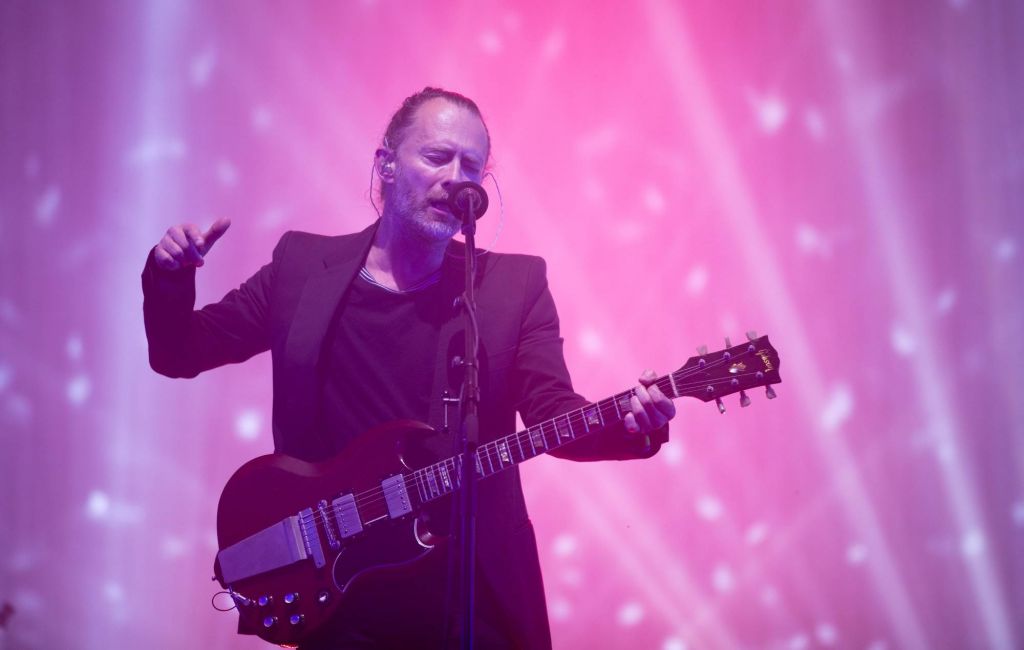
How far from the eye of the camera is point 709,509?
8.71ft

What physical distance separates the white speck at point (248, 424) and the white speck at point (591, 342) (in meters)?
1.24

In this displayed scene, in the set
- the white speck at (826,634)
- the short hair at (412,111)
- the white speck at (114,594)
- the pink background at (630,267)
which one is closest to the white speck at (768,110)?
the pink background at (630,267)

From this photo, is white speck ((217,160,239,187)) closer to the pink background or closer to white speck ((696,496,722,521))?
the pink background

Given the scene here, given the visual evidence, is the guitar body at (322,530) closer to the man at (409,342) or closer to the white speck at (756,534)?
the man at (409,342)

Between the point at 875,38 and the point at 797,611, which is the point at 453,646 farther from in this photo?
the point at 875,38

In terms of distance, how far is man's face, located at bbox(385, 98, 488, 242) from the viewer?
2074 mm

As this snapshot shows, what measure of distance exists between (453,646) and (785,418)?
1568 mm

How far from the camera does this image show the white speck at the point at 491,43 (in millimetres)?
2953

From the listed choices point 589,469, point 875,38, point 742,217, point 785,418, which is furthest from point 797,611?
point 875,38

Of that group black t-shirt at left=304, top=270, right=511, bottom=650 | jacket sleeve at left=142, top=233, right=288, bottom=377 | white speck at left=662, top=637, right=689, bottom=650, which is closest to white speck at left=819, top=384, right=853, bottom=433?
white speck at left=662, top=637, right=689, bottom=650

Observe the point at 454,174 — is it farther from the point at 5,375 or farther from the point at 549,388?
the point at 5,375

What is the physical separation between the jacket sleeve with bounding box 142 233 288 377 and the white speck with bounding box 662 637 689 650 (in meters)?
1.69

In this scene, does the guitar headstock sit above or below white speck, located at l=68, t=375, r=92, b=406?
below

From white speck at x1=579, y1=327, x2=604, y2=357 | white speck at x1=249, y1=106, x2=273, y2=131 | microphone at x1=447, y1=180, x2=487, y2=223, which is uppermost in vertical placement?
white speck at x1=249, y1=106, x2=273, y2=131
